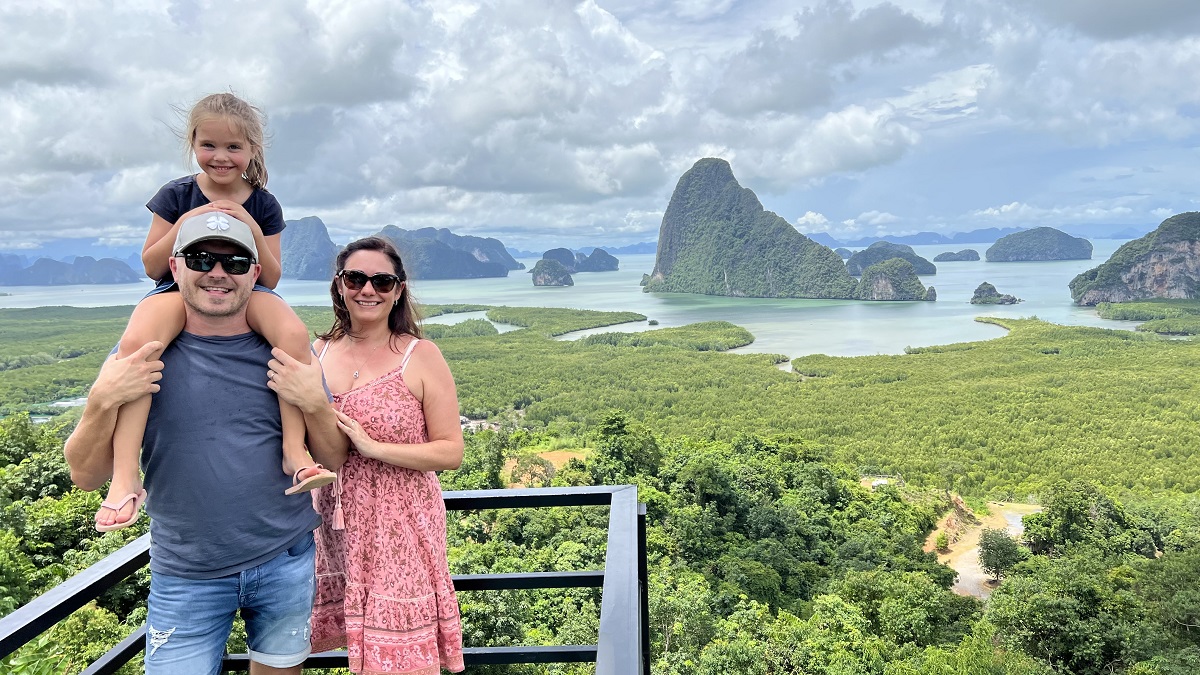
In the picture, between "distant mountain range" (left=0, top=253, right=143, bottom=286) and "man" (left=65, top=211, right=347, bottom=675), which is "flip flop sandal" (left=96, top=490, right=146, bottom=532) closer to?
"man" (left=65, top=211, right=347, bottom=675)

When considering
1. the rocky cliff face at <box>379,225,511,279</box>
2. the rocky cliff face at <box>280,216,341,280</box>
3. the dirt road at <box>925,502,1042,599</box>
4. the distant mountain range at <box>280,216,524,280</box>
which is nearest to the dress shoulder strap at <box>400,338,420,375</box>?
the dirt road at <box>925,502,1042,599</box>

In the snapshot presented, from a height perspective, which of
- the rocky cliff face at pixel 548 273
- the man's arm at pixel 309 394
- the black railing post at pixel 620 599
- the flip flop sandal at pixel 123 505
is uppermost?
the rocky cliff face at pixel 548 273

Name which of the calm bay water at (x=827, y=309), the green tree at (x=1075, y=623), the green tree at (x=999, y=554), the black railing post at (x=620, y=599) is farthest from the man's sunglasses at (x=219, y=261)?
the calm bay water at (x=827, y=309)

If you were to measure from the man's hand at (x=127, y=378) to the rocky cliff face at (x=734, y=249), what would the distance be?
103m

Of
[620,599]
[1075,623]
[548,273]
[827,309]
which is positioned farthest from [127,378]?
[548,273]

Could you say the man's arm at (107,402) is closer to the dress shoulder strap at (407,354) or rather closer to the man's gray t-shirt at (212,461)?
the man's gray t-shirt at (212,461)

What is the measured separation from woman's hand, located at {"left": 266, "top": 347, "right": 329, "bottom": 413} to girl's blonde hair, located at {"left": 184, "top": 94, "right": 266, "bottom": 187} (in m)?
0.50

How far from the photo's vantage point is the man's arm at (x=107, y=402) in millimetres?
1040

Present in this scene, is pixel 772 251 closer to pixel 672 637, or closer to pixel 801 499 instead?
pixel 801 499

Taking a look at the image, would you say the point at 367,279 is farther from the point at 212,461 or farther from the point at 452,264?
the point at 452,264

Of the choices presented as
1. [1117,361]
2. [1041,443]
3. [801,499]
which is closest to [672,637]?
[801,499]

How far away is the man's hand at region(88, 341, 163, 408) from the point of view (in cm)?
104

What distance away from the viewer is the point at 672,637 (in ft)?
37.0

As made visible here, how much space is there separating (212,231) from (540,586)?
91 centimetres
